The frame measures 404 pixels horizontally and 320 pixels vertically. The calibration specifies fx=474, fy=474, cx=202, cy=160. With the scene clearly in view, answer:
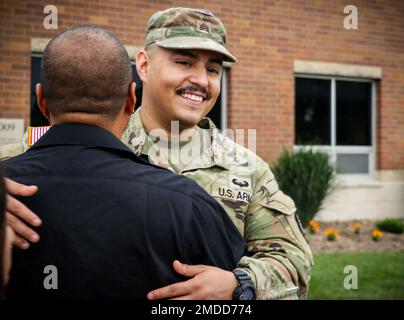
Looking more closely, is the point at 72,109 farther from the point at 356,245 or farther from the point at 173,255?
the point at 356,245

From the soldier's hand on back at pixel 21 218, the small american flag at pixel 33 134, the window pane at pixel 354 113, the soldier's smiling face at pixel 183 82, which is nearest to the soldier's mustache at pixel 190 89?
the soldier's smiling face at pixel 183 82

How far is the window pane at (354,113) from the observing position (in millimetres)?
9227

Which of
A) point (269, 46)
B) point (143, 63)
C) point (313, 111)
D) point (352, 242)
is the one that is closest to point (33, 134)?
point (143, 63)

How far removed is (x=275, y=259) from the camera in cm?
198

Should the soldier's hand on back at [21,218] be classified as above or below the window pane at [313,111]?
below

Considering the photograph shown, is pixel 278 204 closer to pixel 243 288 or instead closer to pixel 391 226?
pixel 243 288

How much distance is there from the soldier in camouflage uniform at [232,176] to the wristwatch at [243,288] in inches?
2.0

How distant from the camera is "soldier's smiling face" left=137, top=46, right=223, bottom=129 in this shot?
2299 millimetres

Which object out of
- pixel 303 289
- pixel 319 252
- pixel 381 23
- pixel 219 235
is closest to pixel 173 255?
pixel 219 235

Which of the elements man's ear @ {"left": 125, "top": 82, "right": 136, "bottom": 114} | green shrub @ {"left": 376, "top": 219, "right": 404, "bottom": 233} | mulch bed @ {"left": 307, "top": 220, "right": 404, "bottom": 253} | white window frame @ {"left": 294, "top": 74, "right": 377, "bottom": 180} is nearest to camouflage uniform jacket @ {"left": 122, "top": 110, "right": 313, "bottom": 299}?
man's ear @ {"left": 125, "top": 82, "right": 136, "bottom": 114}

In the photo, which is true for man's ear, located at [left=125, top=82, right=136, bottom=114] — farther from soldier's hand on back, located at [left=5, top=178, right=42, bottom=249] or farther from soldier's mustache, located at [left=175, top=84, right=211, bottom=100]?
soldier's mustache, located at [left=175, top=84, right=211, bottom=100]

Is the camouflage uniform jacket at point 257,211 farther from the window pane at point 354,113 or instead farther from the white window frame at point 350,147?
the window pane at point 354,113

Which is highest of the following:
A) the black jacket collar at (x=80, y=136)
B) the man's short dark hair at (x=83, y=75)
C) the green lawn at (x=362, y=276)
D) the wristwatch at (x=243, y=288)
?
the man's short dark hair at (x=83, y=75)
